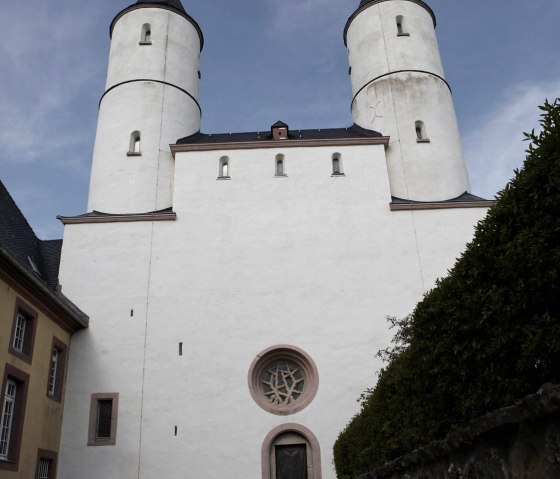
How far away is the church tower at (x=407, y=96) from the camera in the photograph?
→ 2111 centimetres

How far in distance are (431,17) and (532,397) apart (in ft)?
82.7

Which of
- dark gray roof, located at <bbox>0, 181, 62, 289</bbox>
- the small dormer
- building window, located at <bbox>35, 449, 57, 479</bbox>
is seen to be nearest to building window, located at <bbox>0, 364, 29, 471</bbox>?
building window, located at <bbox>35, 449, 57, 479</bbox>

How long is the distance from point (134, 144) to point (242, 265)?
684 cm

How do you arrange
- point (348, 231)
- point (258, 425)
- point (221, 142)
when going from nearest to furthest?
1. point (258, 425)
2. point (348, 231)
3. point (221, 142)

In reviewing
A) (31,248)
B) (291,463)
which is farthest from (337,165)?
(31,248)

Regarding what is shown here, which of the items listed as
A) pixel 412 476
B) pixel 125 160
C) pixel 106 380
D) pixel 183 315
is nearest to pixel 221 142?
pixel 125 160

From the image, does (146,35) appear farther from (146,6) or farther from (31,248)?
(31,248)

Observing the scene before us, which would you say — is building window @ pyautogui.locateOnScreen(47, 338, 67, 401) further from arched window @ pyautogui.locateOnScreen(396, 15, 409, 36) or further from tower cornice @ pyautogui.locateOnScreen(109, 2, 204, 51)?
arched window @ pyautogui.locateOnScreen(396, 15, 409, 36)

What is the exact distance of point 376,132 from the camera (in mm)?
22297

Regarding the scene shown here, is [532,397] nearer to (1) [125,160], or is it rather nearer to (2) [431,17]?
(1) [125,160]

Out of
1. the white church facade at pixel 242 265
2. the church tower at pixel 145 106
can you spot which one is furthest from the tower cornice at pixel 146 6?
the white church facade at pixel 242 265

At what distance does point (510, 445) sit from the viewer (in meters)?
3.90

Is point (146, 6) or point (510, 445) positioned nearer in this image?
point (510, 445)

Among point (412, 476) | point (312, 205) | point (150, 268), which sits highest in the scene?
point (312, 205)
